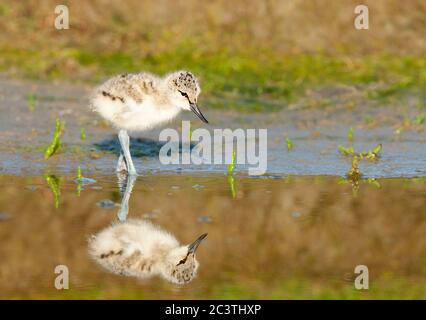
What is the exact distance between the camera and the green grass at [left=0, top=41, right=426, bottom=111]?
11.4m

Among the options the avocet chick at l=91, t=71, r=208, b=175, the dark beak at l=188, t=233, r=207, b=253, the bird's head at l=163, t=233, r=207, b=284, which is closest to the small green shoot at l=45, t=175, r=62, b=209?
the avocet chick at l=91, t=71, r=208, b=175

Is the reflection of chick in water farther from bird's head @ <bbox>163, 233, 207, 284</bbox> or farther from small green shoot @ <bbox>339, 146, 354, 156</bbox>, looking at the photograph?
small green shoot @ <bbox>339, 146, 354, 156</bbox>

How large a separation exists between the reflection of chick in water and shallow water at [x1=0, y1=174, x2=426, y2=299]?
2.9 inches

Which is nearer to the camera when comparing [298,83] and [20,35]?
[298,83]

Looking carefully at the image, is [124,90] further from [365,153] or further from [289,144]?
[365,153]

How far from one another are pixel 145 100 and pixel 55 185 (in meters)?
0.94

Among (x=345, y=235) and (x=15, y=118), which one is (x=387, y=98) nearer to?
(x=15, y=118)

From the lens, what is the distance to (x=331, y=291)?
17.9 feet

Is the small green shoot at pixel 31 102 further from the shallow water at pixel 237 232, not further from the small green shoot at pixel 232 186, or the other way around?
the small green shoot at pixel 232 186

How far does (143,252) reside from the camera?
20.4ft

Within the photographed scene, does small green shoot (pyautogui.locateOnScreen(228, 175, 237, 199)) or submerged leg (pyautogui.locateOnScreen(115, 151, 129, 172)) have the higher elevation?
submerged leg (pyautogui.locateOnScreen(115, 151, 129, 172))

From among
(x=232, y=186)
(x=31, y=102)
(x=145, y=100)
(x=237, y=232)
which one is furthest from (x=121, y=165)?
(x=31, y=102)

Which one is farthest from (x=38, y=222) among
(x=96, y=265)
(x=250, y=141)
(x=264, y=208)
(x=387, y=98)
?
(x=387, y=98)

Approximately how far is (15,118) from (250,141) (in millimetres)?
2250
